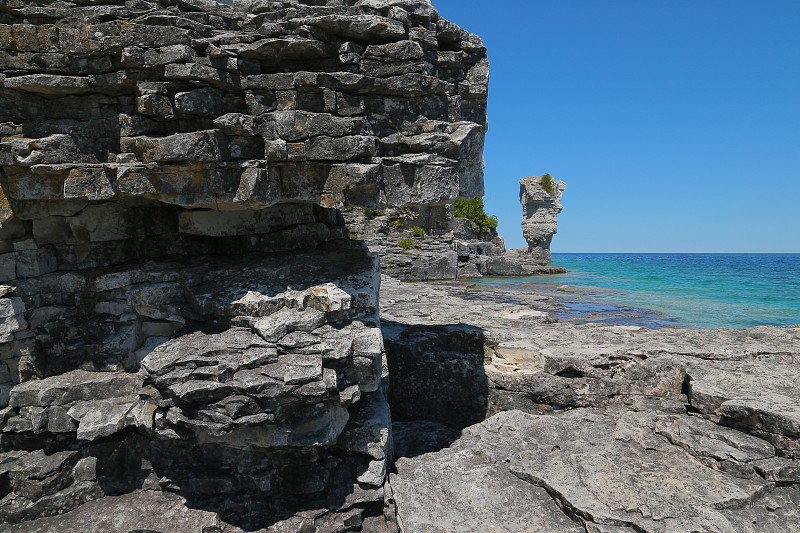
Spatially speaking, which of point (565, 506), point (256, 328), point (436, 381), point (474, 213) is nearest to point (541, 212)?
point (474, 213)

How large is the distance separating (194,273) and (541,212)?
32.5 metres

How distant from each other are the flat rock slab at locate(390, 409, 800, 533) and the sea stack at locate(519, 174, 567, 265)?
97.6 feet

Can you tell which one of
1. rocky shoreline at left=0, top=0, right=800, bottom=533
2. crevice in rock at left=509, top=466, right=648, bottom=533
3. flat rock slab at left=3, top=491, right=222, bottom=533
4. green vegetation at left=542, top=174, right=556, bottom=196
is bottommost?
flat rock slab at left=3, top=491, right=222, bottom=533

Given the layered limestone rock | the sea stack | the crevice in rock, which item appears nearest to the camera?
the crevice in rock

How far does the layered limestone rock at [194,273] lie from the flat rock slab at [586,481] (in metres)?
0.76

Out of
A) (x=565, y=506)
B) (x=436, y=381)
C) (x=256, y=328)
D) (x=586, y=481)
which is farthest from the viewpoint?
(x=436, y=381)

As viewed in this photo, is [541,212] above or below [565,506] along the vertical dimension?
above

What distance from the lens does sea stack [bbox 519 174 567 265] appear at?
3462cm

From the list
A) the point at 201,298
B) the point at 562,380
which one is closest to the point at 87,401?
the point at 201,298

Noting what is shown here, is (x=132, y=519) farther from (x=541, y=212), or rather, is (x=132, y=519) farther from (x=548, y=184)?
(x=548, y=184)

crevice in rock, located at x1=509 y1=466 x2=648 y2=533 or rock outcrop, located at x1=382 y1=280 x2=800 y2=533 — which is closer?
crevice in rock, located at x1=509 y1=466 x2=648 y2=533

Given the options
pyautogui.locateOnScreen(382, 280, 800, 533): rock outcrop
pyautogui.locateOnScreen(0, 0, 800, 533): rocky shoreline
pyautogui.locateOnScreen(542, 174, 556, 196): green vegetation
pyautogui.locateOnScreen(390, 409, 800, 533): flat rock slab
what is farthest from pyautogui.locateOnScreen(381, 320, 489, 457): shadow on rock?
pyautogui.locateOnScreen(542, 174, 556, 196): green vegetation

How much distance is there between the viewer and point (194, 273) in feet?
18.7

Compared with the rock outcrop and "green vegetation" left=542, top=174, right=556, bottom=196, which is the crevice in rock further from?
"green vegetation" left=542, top=174, right=556, bottom=196
